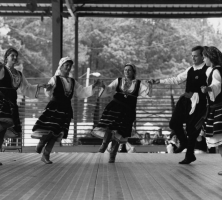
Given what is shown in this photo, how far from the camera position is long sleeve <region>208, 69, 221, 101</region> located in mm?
5004

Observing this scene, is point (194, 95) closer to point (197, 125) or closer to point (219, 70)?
point (197, 125)

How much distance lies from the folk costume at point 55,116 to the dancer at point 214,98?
6.52ft

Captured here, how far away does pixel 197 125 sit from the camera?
6.16 m

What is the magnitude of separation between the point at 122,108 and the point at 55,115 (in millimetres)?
923

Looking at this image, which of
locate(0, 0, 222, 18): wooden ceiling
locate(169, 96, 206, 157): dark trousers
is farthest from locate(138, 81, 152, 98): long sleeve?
locate(0, 0, 222, 18): wooden ceiling

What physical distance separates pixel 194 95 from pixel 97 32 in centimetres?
2060

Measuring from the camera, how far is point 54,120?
626 cm

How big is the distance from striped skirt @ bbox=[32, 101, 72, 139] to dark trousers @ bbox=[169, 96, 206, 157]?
1.45 m

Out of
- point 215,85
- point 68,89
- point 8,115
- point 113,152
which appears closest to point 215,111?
point 215,85

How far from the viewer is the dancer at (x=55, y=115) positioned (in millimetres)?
6250

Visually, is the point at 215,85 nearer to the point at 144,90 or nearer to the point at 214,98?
the point at 214,98

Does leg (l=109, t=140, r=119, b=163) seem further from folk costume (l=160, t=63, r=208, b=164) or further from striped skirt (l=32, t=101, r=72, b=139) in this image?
folk costume (l=160, t=63, r=208, b=164)

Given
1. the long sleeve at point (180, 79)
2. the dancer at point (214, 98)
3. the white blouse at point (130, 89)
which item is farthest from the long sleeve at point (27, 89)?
the dancer at point (214, 98)

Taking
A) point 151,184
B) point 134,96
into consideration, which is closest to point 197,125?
point 134,96
